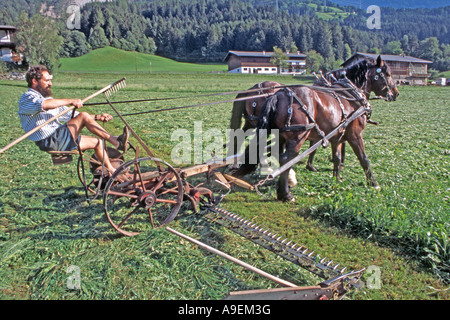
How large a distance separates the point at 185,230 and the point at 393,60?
80.2 m

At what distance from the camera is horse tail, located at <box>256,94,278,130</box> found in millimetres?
5898

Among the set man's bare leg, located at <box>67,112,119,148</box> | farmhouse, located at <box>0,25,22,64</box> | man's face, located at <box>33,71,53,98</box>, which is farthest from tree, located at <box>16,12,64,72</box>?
man's bare leg, located at <box>67,112,119,148</box>

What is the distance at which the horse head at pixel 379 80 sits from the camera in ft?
26.0

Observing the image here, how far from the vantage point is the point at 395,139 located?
12391mm

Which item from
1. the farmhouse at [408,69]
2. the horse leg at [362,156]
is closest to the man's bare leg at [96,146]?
the horse leg at [362,156]

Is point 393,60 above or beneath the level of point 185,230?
above

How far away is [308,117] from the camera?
596 centimetres

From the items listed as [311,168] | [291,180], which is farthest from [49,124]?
[311,168]

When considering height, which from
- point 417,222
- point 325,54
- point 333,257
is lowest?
point 333,257

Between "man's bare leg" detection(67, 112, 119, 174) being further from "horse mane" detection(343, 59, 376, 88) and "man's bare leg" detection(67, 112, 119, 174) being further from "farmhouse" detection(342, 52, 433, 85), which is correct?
"farmhouse" detection(342, 52, 433, 85)

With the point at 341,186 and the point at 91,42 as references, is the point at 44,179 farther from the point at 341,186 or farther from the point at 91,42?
the point at 91,42

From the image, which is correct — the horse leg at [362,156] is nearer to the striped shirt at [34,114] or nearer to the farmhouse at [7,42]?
the striped shirt at [34,114]

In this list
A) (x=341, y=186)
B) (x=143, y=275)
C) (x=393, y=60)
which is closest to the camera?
(x=143, y=275)

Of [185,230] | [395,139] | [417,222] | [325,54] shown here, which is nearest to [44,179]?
[185,230]
